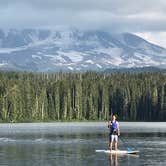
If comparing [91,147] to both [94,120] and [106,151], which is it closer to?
[106,151]

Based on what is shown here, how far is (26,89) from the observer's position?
192375 millimetres

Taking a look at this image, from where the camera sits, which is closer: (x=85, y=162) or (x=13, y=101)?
(x=85, y=162)

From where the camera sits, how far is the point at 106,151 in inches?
2312

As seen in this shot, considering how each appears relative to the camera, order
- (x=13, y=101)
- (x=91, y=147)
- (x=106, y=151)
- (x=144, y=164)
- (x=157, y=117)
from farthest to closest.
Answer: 1. (x=157, y=117)
2. (x=13, y=101)
3. (x=91, y=147)
4. (x=106, y=151)
5. (x=144, y=164)

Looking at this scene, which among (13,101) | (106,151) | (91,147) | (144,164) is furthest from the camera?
(13,101)

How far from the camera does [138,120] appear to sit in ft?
648

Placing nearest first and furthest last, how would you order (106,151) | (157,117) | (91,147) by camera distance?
(106,151) → (91,147) → (157,117)

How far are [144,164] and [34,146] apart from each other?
69.2ft

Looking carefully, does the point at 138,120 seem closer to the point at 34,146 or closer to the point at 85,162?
the point at 34,146

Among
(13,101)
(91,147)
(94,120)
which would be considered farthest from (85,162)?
(94,120)

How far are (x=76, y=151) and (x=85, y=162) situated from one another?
10225 mm

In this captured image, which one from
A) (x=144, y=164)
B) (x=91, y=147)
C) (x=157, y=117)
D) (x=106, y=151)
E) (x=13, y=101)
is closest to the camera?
(x=144, y=164)

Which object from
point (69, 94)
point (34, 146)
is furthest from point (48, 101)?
point (34, 146)

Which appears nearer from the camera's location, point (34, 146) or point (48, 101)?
point (34, 146)
